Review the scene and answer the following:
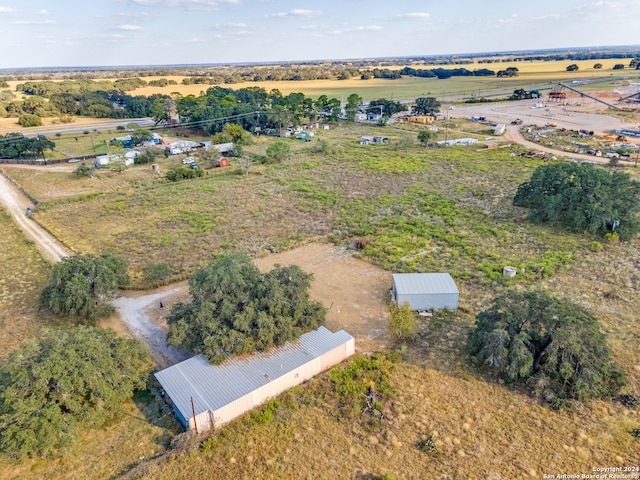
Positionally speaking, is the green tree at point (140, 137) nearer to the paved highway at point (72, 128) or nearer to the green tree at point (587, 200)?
the paved highway at point (72, 128)

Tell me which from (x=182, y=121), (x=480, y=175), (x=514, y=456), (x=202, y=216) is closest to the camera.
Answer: (x=514, y=456)

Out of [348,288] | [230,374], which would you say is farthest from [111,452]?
[348,288]

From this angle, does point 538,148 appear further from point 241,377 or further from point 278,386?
point 241,377

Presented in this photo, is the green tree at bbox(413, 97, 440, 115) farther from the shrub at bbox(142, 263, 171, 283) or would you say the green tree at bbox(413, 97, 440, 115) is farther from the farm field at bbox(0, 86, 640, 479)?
the shrub at bbox(142, 263, 171, 283)

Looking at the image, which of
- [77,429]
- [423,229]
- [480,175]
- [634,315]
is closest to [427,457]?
[77,429]

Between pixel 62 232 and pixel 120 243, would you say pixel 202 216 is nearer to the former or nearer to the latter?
pixel 120 243

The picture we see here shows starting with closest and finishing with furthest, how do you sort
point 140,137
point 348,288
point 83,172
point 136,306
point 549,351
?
point 549,351 < point 136,306 < point 348,288 < point 83,172 < point 140,137

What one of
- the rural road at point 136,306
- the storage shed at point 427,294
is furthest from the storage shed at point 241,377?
the storage shed at point 427,294
